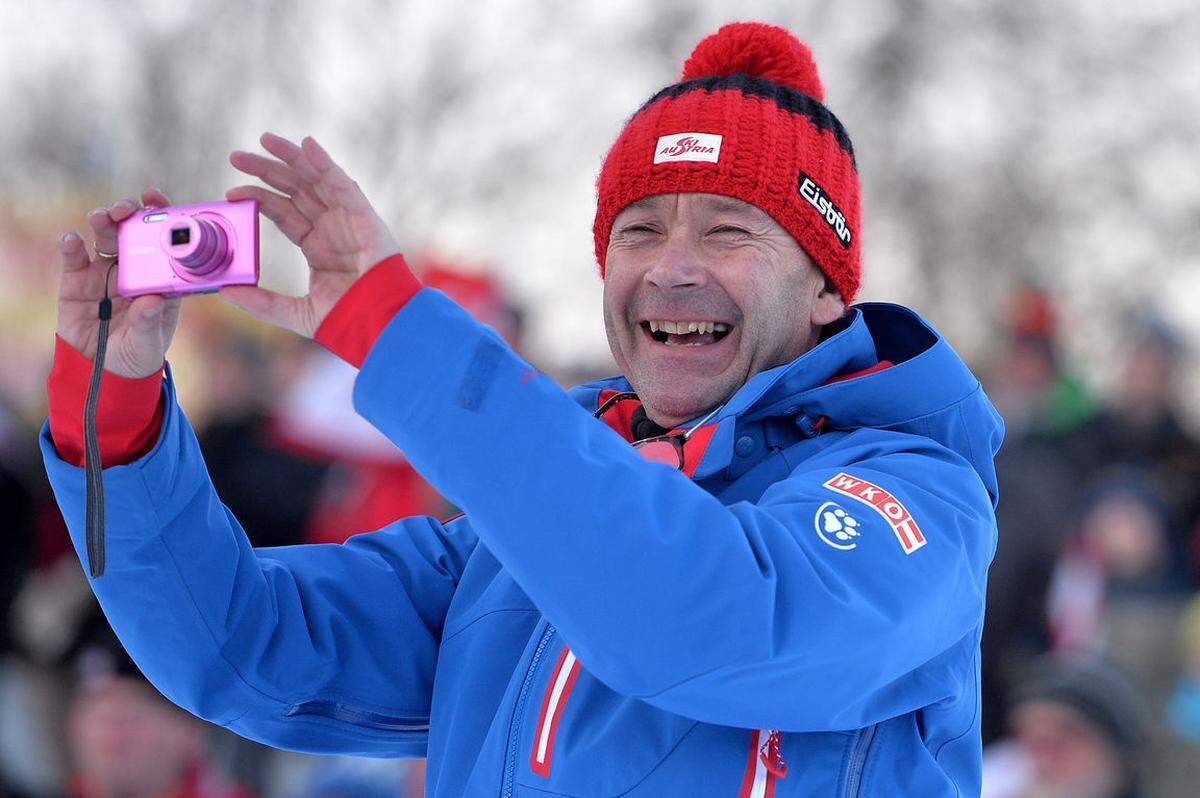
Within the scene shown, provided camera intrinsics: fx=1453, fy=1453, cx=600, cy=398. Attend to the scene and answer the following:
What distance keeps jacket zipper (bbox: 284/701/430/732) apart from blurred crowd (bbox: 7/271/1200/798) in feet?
6.02

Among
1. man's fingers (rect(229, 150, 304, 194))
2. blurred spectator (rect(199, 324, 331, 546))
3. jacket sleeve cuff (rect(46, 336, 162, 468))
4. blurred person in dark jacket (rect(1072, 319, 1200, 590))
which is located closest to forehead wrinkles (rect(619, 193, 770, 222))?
man's fingers (rect(229, 150, 304, 194))

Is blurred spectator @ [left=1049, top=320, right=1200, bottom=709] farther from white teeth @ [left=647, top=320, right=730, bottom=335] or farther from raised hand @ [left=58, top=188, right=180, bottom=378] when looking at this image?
raised hand @ [left=58, top=188, right=180, bottom=378]

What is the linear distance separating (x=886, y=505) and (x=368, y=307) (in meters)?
0.60

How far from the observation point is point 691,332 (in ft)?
6.65

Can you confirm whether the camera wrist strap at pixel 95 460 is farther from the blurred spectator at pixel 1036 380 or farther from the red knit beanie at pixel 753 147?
the blurred spectator at pixel 1036 380

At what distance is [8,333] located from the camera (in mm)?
13211

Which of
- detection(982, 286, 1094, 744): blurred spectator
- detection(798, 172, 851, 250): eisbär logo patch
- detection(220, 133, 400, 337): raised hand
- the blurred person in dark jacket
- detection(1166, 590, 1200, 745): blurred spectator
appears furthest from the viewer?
the blurred person in dark jacket

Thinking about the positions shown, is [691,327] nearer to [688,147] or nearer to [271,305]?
[688,147]

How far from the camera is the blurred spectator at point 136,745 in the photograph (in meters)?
4.25

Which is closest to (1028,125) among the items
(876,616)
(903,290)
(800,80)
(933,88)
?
(933,88)

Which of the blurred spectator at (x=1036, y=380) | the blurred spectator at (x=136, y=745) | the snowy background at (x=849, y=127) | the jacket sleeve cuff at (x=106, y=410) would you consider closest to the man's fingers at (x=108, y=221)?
the jacket sleeve cuff at (x=106, y=410)

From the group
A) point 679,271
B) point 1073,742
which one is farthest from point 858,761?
point 1073,742

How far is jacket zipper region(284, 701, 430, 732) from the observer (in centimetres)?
205

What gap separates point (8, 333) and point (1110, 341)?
1045 centimetres
